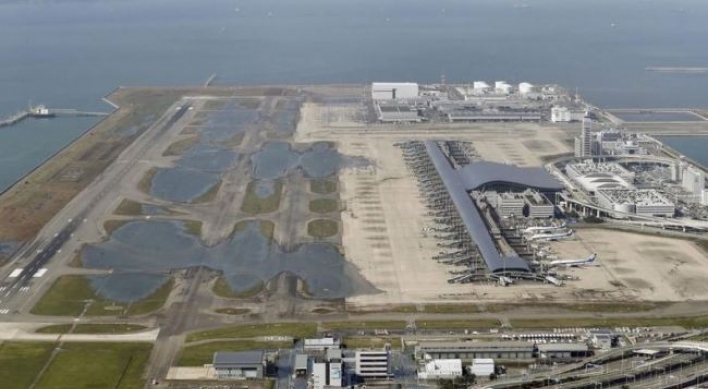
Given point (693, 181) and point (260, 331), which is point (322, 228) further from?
point (693, 181)

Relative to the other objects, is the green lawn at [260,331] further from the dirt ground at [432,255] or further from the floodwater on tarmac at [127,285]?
the floodwater on tarmac at [127,285]

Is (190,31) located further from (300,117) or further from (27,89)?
(300,117)

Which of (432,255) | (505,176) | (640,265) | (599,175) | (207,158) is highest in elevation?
(207,158)

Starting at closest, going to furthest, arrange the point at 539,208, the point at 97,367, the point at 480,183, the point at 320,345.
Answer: the point at 97,367 → the point at 320,345 → the point at 539,208 → the point at 480,183

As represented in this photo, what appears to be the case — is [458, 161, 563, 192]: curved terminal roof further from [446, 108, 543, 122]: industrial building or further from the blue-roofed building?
[446, 108, 543, 122]: industrial building

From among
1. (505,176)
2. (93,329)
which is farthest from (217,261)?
(505,176)

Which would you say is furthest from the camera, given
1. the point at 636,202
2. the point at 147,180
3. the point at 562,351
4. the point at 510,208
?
the point at 147,180
